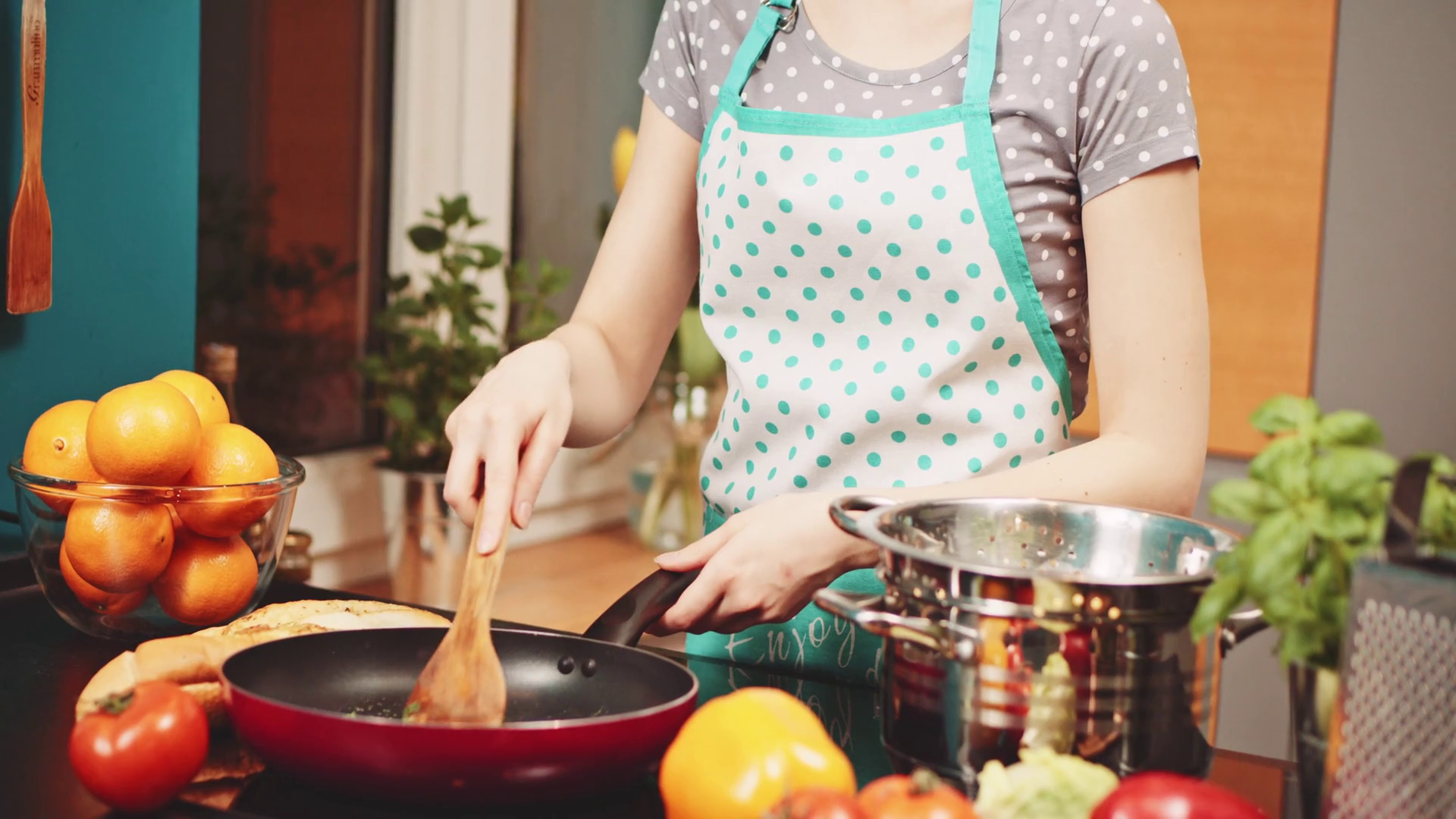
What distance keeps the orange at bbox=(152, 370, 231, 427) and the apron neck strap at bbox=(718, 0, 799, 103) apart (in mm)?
489

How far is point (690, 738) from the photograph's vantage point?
2.07ft

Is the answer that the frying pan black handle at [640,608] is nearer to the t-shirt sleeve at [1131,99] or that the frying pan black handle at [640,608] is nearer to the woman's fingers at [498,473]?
the woman's fingers at [498,473]

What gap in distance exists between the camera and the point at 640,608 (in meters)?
0.83

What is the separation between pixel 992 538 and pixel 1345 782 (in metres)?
0.27

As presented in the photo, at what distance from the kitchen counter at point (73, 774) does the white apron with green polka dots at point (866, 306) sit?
23 centimetres

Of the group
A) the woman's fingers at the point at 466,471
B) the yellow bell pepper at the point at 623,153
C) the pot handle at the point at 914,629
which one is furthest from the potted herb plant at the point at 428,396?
the pot handle at the point at 914,629

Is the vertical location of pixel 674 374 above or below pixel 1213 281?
below

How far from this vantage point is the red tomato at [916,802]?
1.76ft

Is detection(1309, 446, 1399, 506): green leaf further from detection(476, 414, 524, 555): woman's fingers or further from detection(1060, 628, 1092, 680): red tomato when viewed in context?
detection(476, 414, 524, 555): woman's fingers

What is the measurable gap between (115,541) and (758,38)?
649 millimetres

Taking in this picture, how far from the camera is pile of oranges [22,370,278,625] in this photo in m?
0.93

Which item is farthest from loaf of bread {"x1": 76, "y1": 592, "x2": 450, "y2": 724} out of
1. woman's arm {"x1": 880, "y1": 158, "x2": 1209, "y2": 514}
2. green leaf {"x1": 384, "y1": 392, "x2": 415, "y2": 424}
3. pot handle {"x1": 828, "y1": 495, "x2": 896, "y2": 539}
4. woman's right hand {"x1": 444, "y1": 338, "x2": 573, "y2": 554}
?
green leaf {"x1": 384, "y1": 392, "x2": 415, "y2": 424}

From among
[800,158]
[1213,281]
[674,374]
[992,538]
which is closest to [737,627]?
[992,538]

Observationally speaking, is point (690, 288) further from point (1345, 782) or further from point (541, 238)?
point (541, 238)
